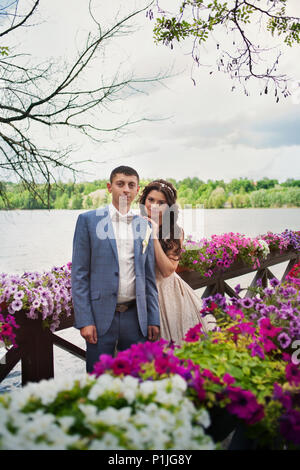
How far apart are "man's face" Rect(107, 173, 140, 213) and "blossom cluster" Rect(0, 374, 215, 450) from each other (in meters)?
1.31

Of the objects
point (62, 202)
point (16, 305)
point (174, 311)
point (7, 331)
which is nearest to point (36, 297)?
point (16, 305)

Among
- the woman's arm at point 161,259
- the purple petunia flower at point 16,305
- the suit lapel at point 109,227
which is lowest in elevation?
the purple petunia flower at point 16,305

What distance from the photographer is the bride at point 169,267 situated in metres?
2.46

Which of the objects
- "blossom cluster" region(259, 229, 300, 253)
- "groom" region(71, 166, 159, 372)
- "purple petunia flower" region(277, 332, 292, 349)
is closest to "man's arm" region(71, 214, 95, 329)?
"groom" region(71, 166, 159, 372)

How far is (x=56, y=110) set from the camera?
404 cm

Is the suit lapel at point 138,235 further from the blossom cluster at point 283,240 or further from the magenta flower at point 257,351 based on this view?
the blossom cluster at point 283,240

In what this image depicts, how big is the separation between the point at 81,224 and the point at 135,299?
551mm

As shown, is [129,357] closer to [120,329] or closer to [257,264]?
[120,329]

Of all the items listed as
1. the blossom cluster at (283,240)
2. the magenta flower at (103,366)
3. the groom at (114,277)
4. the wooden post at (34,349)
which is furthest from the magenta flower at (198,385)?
the blossom cluster at (283,240)

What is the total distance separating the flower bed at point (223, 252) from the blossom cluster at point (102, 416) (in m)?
2.87

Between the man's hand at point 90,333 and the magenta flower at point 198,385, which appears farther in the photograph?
the man's hand at point 90,333

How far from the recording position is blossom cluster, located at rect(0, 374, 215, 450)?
790 millimetres

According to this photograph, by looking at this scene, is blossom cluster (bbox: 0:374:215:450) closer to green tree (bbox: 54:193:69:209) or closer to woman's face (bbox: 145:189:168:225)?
woman's face (bbox: 145:189:168:225)
